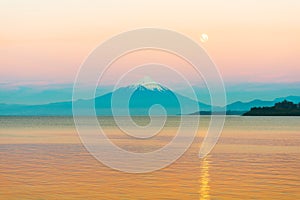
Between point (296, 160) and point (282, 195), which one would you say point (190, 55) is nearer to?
point (282, 195)

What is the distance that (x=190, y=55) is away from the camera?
31.1 m

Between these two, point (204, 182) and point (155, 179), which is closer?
point (204, 182)

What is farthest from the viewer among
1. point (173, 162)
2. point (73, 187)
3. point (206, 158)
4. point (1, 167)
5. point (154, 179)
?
point (206, 158)

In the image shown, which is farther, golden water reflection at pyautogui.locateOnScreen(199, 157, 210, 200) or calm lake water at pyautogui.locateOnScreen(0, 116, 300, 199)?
golden water reflection at pyautogui.locateOnScreen(199, 157, 210, 200)

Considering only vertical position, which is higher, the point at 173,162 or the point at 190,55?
the point at 190,55

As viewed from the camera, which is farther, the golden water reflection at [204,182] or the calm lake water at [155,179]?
the golden water reflection at [204,182]

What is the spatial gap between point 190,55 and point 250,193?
30.5ft

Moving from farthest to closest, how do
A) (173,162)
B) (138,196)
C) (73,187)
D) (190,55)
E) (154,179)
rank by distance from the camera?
1. (173,162)
2. (190,55)
3. (154,179)
4. (73,187)
5. (138,196)

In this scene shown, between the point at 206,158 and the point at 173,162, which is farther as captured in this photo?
the point at 206,158

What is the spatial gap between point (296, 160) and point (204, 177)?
11305 mm

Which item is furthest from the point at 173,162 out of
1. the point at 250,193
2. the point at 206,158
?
the point at 250,193

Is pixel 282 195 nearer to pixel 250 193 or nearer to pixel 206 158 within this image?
pixel 250 193

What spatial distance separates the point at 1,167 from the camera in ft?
109

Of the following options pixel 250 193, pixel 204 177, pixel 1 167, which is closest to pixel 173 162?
pixel 204 177
